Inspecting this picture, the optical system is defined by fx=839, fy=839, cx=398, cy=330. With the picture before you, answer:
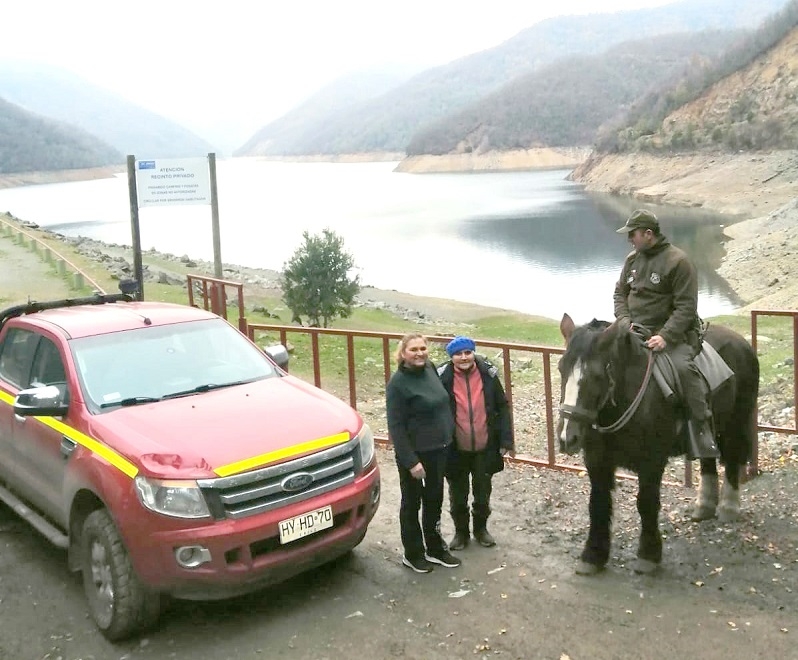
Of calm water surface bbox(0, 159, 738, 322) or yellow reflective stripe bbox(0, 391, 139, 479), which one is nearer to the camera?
yellow reflective stripe bbox(0, 391, 139, 479)

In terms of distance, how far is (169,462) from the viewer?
4.64 metres

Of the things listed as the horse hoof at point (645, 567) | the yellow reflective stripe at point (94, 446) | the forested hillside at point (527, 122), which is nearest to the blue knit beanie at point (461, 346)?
the horse hoof at point (645, 567)

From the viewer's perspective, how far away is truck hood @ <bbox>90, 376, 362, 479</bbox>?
4676 millimetres

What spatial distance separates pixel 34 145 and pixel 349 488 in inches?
7492

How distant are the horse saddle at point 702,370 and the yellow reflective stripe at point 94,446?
127 inches

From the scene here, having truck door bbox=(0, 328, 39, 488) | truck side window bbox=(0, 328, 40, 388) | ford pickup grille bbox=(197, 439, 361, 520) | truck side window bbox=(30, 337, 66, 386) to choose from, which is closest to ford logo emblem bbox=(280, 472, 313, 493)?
ford pickup grille bbox=(197, 439, 361, 520)

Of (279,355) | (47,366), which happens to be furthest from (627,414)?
(47,366)

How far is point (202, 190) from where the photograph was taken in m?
12.9

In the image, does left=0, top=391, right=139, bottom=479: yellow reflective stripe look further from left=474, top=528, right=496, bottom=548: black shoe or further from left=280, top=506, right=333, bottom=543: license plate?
left=474, top=528, right=496, bottom=548: black shoe

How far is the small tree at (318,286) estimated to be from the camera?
2592 centimetres

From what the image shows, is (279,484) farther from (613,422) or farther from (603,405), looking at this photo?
(613,422)

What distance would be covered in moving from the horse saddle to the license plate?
2243 mm

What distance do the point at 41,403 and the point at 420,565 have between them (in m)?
2.64

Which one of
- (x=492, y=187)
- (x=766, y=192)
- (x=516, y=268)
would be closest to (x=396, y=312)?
(x=516, y=268)
